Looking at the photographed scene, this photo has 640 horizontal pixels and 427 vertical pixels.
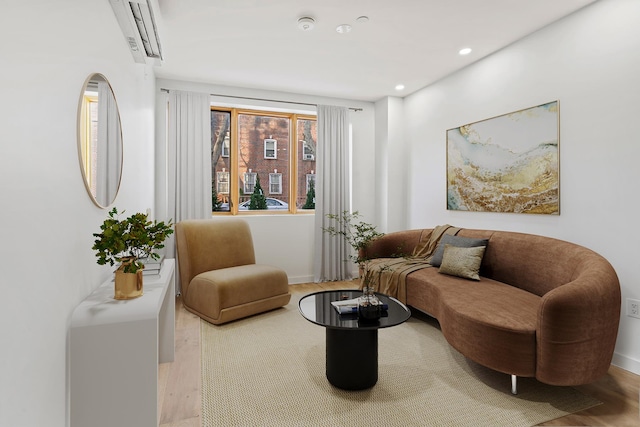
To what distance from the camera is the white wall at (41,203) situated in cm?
97

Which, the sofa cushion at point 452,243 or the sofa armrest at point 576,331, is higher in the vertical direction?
the sofa cushion at point 452,243

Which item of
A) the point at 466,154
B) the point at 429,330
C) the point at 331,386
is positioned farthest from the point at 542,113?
the point at 331,386

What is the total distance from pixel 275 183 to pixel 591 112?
3.56 meters

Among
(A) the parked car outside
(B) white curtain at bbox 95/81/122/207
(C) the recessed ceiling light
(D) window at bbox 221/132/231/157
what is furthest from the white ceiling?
(A) the parked car outside

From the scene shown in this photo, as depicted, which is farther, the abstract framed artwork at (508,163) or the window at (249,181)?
the window at (249,181)

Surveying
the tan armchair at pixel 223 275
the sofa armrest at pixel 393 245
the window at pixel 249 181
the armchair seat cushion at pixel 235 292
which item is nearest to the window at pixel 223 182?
the window at pixel 249 181

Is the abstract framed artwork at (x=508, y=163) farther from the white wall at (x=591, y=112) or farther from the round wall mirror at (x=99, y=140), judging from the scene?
the round wall mirror at (x=99, y=140)

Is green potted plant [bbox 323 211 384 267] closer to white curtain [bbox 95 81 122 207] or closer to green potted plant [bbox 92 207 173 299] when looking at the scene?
white curtain [bbox 95 81 122 207]

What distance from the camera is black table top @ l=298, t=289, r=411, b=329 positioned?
2031mm

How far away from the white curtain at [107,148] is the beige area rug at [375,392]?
4.29 ft

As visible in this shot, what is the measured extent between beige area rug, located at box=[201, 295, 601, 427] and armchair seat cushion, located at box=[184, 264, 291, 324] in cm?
38

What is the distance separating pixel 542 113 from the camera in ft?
9.95

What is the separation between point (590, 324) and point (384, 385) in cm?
119

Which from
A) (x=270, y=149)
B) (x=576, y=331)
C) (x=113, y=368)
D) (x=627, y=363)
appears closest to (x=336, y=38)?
(x=270, y=149)
